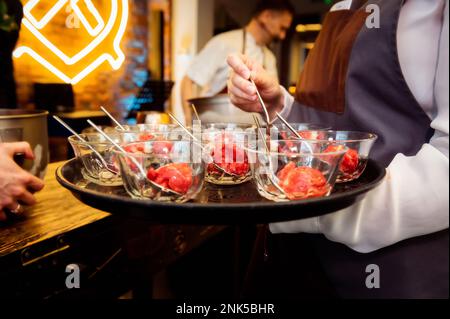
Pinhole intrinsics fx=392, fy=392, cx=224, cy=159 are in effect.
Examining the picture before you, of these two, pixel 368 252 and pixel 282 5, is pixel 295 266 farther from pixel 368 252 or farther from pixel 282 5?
pixel 282 5

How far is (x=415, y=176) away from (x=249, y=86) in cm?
50

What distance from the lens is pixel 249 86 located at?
3.47 ft

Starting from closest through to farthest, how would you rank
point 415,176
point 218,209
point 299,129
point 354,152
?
point 218,209 < point 415,176 < point 354,152 < point 299,129

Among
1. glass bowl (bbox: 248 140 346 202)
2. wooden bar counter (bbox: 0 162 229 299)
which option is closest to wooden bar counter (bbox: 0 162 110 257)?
wooden bar counter (bbox: 0 162 229 299)

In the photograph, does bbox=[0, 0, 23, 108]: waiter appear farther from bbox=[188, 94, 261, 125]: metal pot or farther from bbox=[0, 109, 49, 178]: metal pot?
bbox=[188, 94, 261, 125]: metal pot

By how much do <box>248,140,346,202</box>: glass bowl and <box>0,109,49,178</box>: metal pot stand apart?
0.58m

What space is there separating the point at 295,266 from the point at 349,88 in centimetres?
48

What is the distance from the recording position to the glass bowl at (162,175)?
0.72 metres

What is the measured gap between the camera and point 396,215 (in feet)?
2.39

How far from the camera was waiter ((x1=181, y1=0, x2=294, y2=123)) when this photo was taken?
298 cm

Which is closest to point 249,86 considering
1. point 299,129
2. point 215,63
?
point 299,129

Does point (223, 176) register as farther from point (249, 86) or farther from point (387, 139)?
point (387, 139)

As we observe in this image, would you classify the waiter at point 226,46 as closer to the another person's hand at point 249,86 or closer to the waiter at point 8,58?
the waiter at point 8,58
